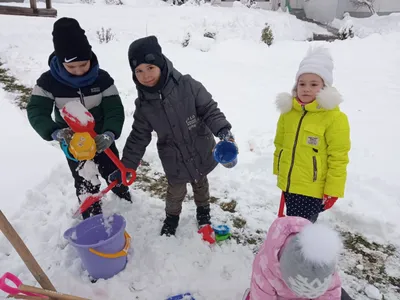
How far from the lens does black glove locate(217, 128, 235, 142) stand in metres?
2.10

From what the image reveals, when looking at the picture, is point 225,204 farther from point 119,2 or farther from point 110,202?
point 119,2

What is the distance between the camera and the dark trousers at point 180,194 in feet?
8.28

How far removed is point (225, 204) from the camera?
3.06m

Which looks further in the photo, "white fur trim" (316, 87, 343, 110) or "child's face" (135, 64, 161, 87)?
"child's face" (135, 64, 161, 87)

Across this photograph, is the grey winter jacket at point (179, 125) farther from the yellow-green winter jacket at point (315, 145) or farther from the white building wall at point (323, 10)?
the white building wall at point (323, 10)

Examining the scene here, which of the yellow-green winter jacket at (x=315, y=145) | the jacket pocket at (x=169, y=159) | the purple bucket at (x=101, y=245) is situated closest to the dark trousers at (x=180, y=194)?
the jacket pocket at (x=169, y=159)

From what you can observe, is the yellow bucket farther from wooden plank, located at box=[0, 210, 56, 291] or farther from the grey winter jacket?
wooden plank, located at box=[0, 210, 56, 291]

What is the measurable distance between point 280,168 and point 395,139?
7.42 feet

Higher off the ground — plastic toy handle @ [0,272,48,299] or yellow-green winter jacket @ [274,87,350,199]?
yellow-green winter jacket @ [274,87,350,199]

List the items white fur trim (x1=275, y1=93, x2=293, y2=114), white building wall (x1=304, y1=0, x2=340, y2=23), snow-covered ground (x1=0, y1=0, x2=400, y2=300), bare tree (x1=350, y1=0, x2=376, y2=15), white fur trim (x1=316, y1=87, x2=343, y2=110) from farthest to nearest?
white building wall (x1=304, y1=0, x2=340, y2=23) → bare tree (x1=350, y1=0, x2=376, y2=15) → snow-covered ground (x1=0, y1=0, x2=400, y2=300) → white fur trim (x1=275, y1=93, x2=293, y2=114) → white fur trim (x1=316, y1=87, x2=343, y2=110)

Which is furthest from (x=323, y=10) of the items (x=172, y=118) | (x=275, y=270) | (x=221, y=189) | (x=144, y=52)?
(x=275, y=270)

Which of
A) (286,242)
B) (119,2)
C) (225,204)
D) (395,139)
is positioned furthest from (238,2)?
(286,242)

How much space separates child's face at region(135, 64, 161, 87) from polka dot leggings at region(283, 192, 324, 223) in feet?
3.80

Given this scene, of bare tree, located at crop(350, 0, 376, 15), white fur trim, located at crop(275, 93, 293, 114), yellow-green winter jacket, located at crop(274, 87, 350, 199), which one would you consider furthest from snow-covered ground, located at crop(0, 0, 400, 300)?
bare tree, located at crop(350, 0, 376, 15)
